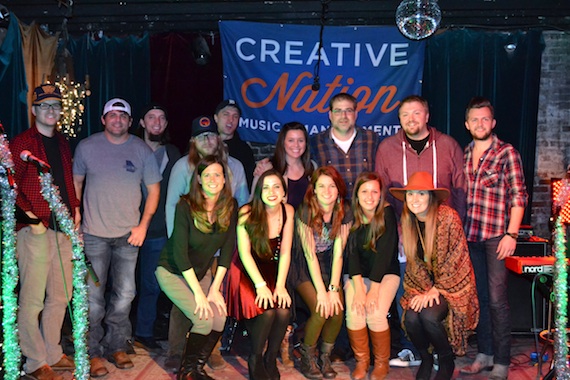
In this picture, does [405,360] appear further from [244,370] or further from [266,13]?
[266,13]

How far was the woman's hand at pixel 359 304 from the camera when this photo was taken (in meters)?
4.13

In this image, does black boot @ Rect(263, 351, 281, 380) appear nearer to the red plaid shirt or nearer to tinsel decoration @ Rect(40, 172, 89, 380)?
tinsel decoration @ Rect(40, 172, 89, 380)

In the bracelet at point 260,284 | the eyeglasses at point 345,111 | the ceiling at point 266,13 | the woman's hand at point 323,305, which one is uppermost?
the ceiling at point 266,13

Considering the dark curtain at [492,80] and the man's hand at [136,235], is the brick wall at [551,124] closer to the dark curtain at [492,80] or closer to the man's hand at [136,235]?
the dark curtain at [492,80]

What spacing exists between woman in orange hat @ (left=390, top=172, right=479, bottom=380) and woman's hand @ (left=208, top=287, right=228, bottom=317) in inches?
45.7

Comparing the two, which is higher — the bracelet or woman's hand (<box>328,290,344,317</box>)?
the bracelet

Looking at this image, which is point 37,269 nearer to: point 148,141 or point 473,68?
point 148,141

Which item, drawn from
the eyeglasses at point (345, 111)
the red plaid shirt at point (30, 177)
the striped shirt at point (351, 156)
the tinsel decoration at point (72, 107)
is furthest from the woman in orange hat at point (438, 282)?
the tinsel decoration at point (72, 107)

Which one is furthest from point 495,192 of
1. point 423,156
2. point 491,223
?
point 423,156

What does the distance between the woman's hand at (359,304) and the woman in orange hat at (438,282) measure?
0.90 ft

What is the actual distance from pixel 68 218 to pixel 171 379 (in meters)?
1.32

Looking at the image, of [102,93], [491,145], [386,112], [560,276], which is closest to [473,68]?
[386,112]

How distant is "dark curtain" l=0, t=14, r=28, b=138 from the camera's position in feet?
17.3

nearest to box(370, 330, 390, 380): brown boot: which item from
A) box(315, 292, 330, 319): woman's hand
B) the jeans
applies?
box(315, 292, 330, 319): woman's hand
